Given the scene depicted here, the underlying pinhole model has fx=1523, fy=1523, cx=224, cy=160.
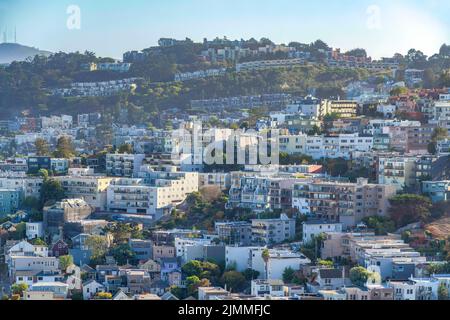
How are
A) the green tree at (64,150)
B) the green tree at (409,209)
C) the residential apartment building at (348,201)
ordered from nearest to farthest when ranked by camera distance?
the green tree at (409,209), the residential apartment building at (348,201), the green tree at (64,150)

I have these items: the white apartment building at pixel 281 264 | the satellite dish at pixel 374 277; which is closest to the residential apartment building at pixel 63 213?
the white apartment building at pixel 281 264

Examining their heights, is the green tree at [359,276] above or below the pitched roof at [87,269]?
above

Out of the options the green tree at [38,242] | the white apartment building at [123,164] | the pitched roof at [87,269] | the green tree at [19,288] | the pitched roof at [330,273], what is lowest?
the green tree at [19,288]

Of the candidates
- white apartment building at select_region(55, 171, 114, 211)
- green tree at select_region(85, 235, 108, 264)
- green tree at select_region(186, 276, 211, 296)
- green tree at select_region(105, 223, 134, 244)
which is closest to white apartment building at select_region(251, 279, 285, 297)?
green tree at select_region(186, 276, 211, 296)

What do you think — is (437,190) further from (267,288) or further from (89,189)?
(89,189)

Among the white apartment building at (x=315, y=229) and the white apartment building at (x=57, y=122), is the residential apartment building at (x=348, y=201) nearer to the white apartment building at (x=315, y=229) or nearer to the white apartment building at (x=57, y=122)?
the white apartment building at (x=315, y=229)

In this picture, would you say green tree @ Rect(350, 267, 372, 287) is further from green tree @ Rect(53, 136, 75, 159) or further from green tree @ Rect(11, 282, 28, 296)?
green tree @ Rect(53, 136, 75, 159)
